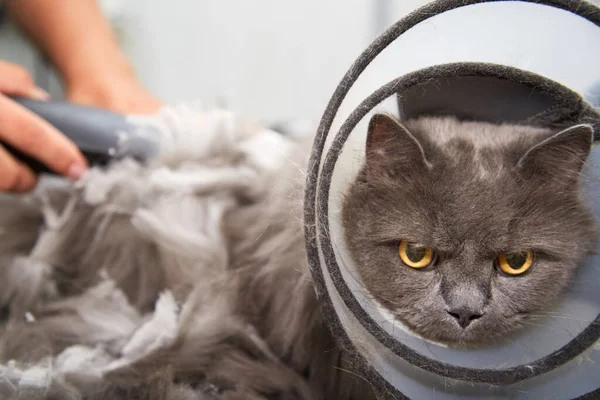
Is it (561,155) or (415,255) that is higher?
(561,155)

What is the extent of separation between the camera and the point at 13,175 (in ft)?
3.68

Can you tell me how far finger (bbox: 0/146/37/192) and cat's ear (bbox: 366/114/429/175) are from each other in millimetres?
741

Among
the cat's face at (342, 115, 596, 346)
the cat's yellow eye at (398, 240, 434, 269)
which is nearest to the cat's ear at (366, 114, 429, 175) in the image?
the cat's face at (342, 115, 596, 346)

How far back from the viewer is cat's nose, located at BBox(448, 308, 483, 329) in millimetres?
718

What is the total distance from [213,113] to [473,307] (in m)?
0.86

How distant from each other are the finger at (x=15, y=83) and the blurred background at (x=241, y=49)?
0.73 meters

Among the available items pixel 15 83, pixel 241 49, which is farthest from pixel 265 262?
pixel 241 49

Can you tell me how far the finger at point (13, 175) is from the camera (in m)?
1.10

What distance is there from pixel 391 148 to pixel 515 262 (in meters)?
0.23

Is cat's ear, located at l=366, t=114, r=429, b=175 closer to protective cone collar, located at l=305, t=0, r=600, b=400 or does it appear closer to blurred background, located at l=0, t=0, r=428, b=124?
protective cone collar, located at l=305, t=0, r=600, b=400

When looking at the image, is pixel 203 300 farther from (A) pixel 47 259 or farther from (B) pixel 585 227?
(B) pixel 585 227

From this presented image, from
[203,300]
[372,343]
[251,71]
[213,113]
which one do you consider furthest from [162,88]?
[372,343]

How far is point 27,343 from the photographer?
0.91m

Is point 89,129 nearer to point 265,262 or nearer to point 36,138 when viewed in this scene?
point 36,138
